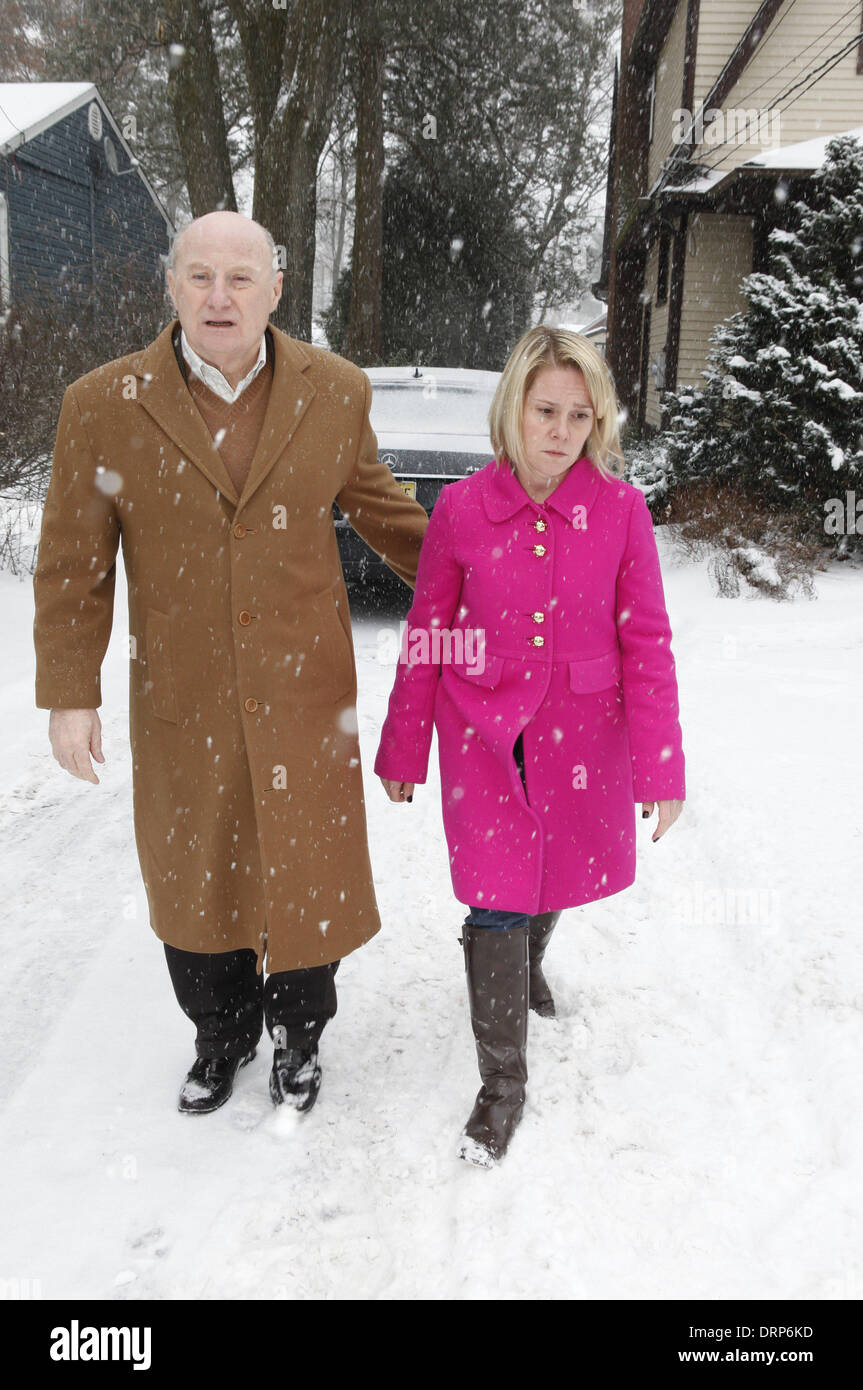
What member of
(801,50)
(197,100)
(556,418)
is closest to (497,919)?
(556,418)

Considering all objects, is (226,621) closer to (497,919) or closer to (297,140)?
(497,919)

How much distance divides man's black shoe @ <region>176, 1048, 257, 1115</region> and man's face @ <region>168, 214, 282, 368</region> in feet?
5.38

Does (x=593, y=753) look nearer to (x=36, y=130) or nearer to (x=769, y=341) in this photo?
(x=769, y=341)

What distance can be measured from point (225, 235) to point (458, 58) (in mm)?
19341

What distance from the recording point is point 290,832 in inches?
92.9

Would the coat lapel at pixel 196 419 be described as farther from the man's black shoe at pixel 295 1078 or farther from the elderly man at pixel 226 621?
the man's black shoe at pixel 295 1078

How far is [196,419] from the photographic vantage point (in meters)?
2.19

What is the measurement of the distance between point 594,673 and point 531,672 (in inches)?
5.5

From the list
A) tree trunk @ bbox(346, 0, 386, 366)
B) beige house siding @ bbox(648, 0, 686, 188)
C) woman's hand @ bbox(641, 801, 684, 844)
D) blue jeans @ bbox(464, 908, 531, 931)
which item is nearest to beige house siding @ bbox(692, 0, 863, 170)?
beige house siding @ bbox(648, 0, 686, 188)

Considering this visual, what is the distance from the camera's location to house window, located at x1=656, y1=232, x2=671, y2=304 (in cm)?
1750

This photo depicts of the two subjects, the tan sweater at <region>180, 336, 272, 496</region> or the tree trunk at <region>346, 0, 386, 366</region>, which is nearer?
the tan sweater at <region>180, 336, 272, 496</region>

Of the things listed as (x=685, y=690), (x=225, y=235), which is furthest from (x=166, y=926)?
(x=685, y=690)

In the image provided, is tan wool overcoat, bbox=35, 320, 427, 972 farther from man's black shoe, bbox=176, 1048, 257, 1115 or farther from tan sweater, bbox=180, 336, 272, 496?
man's black shoe, bbox=176, 1048, 257, 1115
